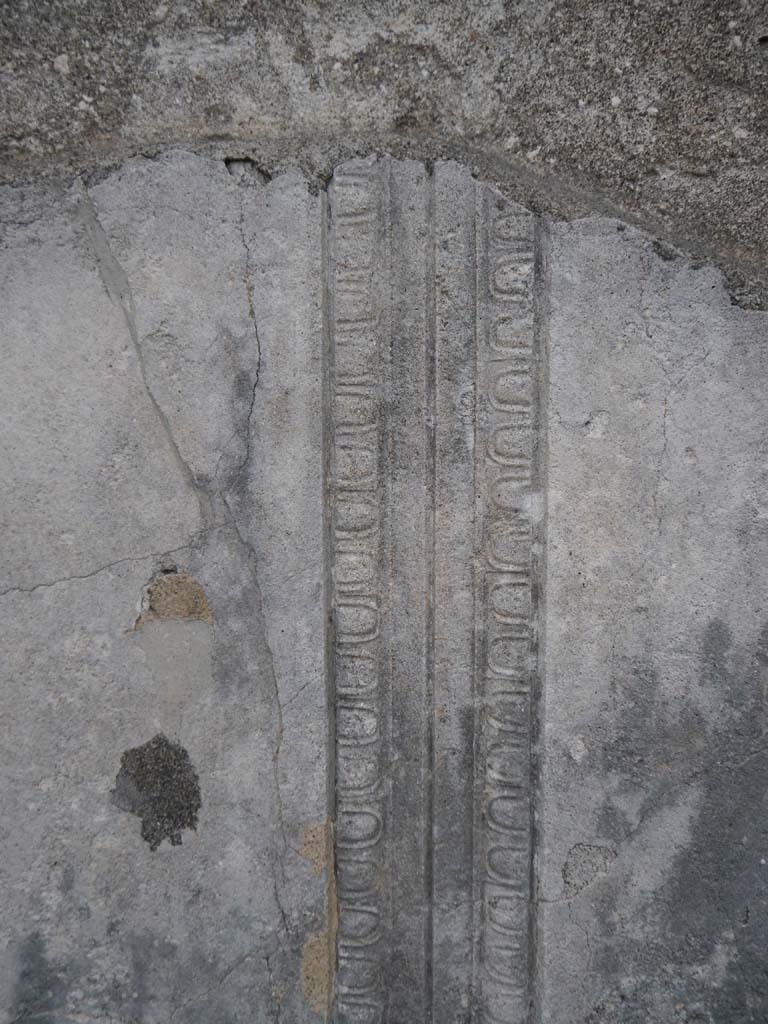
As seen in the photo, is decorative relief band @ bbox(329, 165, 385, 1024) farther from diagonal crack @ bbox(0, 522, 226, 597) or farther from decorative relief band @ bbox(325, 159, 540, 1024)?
diagonal crack @ bbox(0, 522, 226, 597)

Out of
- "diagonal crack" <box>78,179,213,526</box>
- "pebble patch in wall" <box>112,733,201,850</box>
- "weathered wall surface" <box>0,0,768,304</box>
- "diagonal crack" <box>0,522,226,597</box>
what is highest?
"weathered wall surface" <box>0,0,768,304</box>

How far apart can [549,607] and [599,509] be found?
28 centimetres

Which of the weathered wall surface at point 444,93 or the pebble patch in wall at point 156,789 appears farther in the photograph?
the pebble patch in wall at point 156,789

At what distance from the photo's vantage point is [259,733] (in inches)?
78.5

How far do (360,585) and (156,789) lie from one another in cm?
75

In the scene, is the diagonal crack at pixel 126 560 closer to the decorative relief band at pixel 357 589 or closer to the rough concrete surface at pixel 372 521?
the rough concrete surface at pixel 372 521

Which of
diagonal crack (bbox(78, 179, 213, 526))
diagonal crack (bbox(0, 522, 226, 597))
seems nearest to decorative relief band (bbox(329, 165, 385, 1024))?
diagonal crack (bbox(0, 522, 226, 597))

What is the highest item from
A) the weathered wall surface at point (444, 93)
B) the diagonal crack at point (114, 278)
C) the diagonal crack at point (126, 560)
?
the weathered wall surface at point (444, 93)

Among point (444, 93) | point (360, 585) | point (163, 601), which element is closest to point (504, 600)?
point (360, 585)

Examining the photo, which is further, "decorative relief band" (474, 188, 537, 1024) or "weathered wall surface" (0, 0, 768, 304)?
"decorative relief band" (474, 188, 537, 1024)

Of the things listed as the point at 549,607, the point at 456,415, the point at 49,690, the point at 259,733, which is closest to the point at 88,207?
the point at 456,415

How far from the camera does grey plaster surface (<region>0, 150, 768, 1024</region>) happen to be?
1933mm

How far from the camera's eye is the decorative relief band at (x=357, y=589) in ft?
6.39

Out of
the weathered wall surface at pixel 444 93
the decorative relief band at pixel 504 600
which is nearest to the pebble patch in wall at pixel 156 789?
the decorative relief band at pixel 504 600
